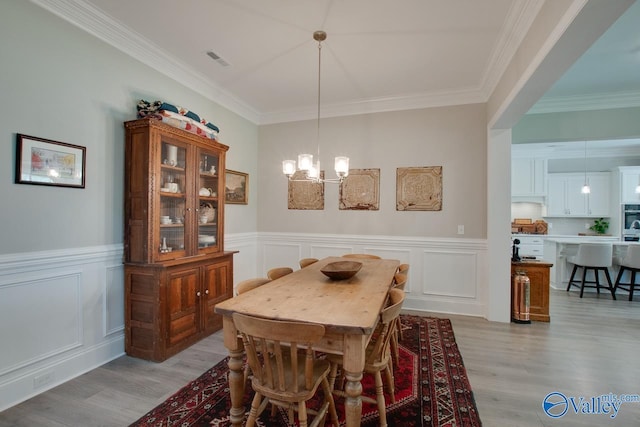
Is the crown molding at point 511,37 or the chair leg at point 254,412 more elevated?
the crown molding at point 511,37

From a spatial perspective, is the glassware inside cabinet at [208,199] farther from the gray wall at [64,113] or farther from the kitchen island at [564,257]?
the kitchen island at [564,257]

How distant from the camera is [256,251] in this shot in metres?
4.74

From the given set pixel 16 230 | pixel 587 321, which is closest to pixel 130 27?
pixel 16 230

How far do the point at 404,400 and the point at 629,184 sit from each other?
7587 mm

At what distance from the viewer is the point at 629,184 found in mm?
6246

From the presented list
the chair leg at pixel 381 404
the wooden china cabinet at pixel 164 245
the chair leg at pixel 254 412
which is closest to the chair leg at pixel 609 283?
the chair leg at pixel 381 404

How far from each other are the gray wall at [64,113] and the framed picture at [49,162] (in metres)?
0.04

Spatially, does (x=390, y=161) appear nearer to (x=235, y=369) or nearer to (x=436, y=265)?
(x=436, y=265)

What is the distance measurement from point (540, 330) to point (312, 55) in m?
3.91

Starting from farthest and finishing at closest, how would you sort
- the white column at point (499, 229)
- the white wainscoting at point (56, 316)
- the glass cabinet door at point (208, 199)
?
the white column at point (499, 229), the glass cabinet door at point (208, 199), the white wainscoting at point (56, 316)

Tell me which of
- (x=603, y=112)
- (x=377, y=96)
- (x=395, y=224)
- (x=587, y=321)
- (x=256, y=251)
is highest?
(x=377, y=96)

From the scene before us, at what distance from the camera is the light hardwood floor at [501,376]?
1.88 metres

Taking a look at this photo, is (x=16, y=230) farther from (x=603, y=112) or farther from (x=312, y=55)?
(x=603, y=112)

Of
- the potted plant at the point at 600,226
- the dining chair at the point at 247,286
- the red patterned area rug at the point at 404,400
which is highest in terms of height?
the potted plant at the point at 600,226
